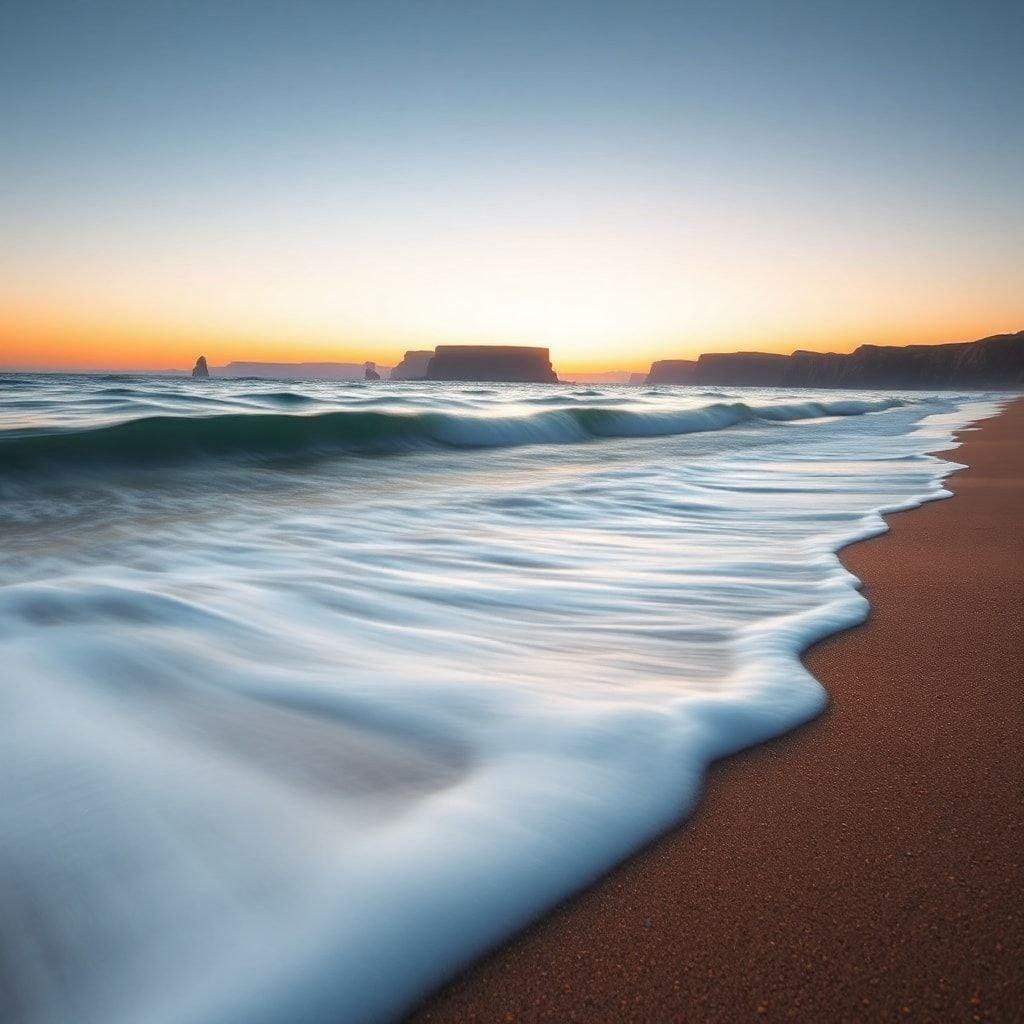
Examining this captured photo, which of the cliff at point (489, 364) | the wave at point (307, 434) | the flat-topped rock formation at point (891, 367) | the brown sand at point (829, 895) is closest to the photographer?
the brown sand at point (829, 895)

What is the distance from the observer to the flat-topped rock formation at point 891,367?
9125cm


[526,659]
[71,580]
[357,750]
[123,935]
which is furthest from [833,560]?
[71,580]

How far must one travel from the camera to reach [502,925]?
88 centimetres

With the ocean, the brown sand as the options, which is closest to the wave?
the ocean

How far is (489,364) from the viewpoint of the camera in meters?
126

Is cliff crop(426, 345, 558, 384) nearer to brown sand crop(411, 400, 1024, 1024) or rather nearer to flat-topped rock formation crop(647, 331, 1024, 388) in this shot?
flat-topped rock formation crop(647, 331, 1024, 388)

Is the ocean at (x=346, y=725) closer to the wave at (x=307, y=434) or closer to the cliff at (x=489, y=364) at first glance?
the wave at (x=307, y=434)

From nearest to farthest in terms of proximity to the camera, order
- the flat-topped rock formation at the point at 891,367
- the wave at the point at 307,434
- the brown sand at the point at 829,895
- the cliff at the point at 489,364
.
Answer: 1. the brown sand at the point at 829,895
2. the wave at the point at 307,434
3. the flat-topped rock formation at the point at 891,367
4. the cliff at the point at 489,364

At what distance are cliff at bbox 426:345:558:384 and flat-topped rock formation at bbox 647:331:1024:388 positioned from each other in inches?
1545

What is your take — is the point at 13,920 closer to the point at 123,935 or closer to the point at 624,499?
the point at 123,935

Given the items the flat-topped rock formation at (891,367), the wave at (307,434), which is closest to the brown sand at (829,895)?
the wave at (307,434)

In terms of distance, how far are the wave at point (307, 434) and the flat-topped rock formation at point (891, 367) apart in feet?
317

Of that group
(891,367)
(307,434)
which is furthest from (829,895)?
(891,367)

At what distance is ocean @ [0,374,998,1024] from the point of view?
828mm
